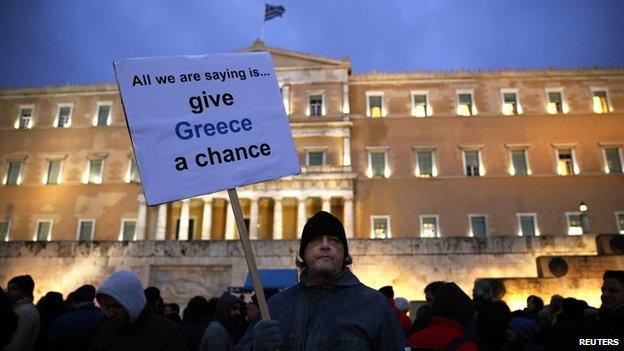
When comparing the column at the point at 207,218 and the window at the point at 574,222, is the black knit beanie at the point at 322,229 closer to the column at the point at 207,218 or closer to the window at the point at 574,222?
the column at the point at 207,218


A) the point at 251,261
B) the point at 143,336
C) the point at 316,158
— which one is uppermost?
the point at 316,158

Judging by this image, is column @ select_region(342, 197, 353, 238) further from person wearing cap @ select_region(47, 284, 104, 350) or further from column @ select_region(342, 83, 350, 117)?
person wearing cap @ select_region(47, 284, 104, 350)

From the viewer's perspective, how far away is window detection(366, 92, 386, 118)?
1331 inches

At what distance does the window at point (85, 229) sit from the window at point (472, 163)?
26.0m

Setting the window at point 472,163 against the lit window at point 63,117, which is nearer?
→ the window at point 472,163

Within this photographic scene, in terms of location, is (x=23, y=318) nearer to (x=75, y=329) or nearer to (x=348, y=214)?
(x=75, y=329)

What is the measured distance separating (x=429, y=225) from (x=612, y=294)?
2758 cm

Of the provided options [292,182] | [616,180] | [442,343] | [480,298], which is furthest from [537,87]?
[442,343]

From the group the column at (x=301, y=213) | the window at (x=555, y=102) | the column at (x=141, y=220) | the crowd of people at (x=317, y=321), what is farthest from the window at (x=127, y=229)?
the window at (x=555, y=102)

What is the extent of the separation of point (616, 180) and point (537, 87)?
26.2ft

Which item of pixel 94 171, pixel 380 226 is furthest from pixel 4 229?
pixel 380 226

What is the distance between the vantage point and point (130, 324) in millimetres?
3643

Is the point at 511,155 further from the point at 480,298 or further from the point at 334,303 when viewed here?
the point at 334,303

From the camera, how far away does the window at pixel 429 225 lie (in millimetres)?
30752
